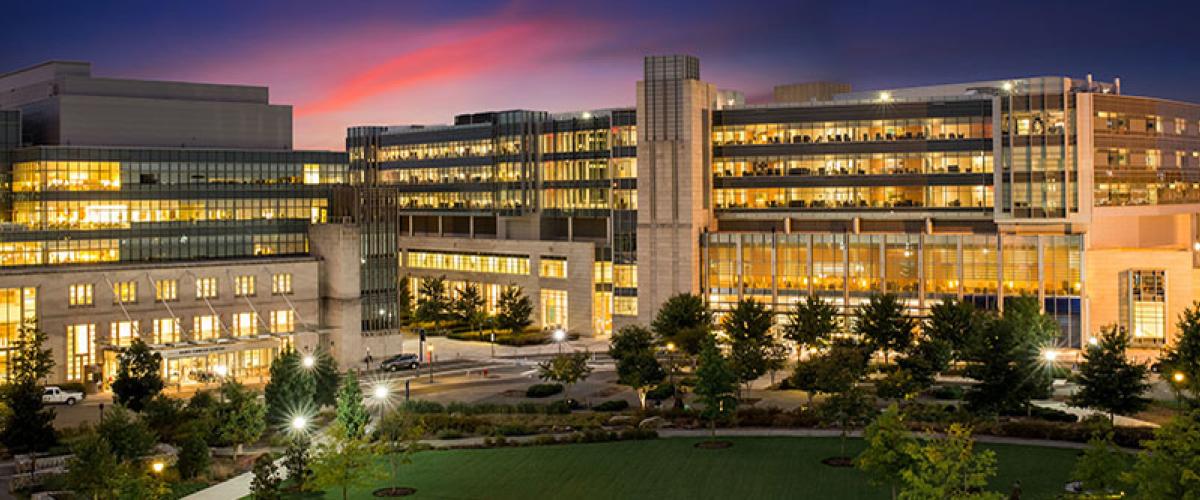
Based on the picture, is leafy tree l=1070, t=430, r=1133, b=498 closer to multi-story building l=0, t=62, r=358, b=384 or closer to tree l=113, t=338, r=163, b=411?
tree l=113, t=338, r=163, b=411

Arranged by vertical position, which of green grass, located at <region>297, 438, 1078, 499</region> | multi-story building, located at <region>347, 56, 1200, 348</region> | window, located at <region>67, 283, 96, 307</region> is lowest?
green grass, located at <region>297, 438, 1078, 499</region>

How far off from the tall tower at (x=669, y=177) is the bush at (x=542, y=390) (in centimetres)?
3470

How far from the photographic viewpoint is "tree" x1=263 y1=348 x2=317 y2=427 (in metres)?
66.3

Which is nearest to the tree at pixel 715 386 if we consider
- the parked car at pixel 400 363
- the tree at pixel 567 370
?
the tree at pixel 567 370

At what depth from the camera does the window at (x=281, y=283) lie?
323 ft

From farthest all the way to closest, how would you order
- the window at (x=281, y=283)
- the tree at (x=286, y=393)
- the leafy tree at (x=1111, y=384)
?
the window at (x=281, y=283) < the tree at (x=286, y=393) < the leafy tree at (x=1111, y=384)

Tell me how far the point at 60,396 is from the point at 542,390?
111ft

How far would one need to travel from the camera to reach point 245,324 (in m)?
96.8

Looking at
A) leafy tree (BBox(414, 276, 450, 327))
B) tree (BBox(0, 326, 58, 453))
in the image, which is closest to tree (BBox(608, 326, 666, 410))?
tree (BBox(0, 326, 58, 453))

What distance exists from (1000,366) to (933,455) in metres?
31.1

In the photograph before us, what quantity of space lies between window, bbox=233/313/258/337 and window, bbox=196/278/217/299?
8.70 feet

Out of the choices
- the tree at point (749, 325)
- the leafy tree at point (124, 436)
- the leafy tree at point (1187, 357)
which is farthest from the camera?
the tree at point (749, 325)

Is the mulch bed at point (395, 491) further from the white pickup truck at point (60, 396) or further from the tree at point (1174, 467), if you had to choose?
the white pickup truck at point (60, 396)

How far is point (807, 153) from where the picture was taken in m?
119
